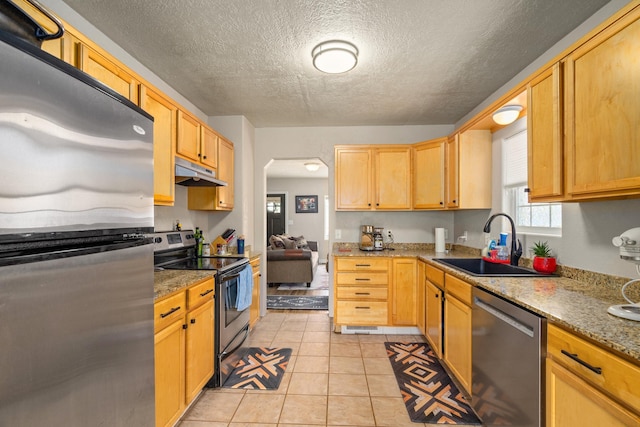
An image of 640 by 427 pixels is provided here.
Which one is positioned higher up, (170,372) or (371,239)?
(371,239)

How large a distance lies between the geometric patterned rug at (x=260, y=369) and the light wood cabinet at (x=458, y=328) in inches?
54.8

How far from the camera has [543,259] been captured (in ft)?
6.66

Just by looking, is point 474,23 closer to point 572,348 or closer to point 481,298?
point 481,298

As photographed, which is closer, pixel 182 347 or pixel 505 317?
pixel 505 317

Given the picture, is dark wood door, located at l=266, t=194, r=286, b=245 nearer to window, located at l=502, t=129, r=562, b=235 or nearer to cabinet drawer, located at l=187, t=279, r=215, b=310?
cabinet drawer, located at l=187, t=279, r=215, b=310

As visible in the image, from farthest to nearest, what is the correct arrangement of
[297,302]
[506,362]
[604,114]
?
[297,302], [506,362], [604,114]

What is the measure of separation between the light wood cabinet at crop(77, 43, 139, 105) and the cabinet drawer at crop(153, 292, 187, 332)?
1147 mm

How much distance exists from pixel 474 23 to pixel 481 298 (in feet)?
5.68

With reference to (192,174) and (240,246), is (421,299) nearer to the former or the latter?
(240,246)

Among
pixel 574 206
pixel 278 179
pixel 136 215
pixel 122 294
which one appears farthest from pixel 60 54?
pixel 278 179

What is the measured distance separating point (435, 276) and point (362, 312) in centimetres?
98

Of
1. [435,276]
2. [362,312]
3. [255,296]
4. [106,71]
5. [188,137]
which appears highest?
[106,71]

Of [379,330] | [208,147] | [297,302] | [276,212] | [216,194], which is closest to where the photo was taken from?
[208,147]

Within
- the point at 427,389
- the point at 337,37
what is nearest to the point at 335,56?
the point at 337,37
